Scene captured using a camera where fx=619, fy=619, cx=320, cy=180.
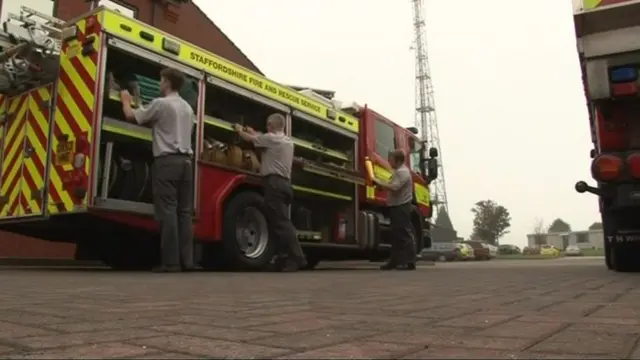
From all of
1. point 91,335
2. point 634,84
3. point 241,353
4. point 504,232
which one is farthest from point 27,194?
point 504,232

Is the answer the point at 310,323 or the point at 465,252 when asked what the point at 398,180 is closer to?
the point at 310,323

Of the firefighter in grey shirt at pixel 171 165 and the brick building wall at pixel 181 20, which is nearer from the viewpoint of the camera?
the firefighter in grey shirt at pixel 171 165

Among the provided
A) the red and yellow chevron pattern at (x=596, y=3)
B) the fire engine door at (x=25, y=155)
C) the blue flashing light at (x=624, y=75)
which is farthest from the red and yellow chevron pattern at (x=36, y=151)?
the blue flashing light at (x=624, y=75)

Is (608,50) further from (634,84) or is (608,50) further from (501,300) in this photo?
(501,300)

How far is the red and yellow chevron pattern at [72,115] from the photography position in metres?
6.31

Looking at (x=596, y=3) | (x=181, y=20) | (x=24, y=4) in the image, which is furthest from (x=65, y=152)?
(x=181, y=20)

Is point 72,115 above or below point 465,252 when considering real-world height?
above

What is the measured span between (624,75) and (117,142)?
17.1 feet

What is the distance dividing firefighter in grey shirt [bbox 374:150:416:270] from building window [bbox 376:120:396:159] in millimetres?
1541

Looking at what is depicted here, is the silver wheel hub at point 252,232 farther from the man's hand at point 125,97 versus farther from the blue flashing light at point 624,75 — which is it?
the blue flashing light at point 624,75

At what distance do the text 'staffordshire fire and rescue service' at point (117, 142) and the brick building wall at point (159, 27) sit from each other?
3115 millimetres

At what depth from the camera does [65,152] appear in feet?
21.4

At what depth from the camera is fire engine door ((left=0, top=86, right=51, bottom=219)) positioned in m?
6.86

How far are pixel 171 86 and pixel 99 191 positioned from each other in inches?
53.4
